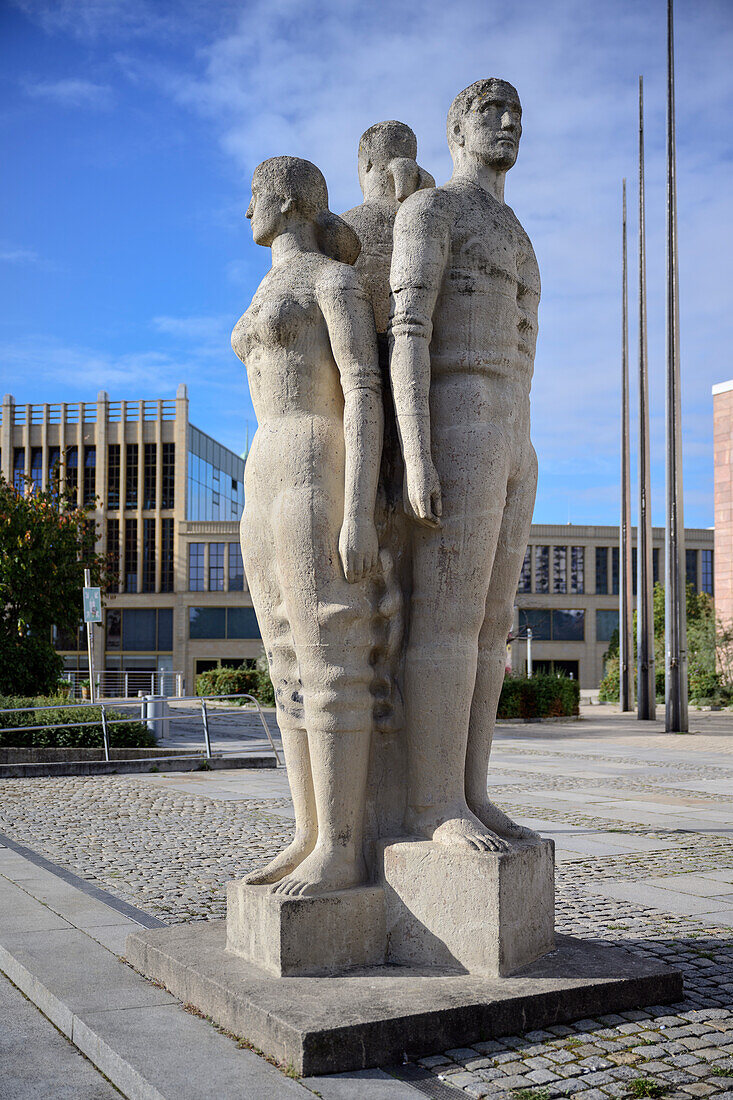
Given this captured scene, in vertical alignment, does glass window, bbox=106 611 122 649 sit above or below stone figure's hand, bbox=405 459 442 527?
below

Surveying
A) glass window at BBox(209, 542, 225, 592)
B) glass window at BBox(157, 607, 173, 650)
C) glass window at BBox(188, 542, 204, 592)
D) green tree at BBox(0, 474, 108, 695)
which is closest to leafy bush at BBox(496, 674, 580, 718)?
green tree at BBox(0, 474, 108, 695)

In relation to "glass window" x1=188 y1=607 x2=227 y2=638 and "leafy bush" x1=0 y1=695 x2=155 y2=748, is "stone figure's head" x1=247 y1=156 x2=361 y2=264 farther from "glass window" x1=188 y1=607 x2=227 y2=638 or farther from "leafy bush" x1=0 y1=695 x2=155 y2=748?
"glass window" x1=188 y1=607 x2=227 y2=638

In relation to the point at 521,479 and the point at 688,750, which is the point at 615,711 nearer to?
the point at 688,750

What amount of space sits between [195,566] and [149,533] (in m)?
3.14

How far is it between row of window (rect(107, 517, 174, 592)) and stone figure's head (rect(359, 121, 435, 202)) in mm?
50066

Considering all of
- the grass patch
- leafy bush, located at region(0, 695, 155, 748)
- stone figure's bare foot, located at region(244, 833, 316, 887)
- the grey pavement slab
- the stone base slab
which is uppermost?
stone figure's bare foot, located at region(244, 833, 316, 887)

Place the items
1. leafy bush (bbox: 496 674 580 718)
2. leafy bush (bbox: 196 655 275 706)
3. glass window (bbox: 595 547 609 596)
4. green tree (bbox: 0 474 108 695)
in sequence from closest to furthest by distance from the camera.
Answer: green tree (bbox: 0 474 108 695), leafy bush (bbox: 496 674 580 718), leafy bush (bbox: 196 655 275 706), glass window (bbox: 595 547 609 596)

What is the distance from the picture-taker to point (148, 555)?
178 ft

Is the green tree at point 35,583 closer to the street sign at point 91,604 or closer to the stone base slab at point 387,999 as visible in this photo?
the street sign at point 91,604

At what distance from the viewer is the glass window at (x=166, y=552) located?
5403 cm

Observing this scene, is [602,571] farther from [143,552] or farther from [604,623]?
[143,552]

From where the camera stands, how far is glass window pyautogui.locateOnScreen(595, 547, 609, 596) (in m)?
59.1

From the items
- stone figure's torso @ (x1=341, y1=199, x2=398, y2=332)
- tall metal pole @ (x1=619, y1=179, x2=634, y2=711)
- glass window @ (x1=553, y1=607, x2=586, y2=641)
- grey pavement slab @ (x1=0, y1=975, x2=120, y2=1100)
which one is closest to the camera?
grey pavement slab @ (x1=0, y1=975, x2=120, y2=1100)

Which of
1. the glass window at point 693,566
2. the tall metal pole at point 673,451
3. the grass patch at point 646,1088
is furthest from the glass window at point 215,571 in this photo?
the grass patch at point 646,1088
